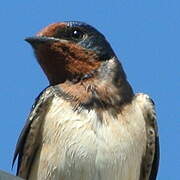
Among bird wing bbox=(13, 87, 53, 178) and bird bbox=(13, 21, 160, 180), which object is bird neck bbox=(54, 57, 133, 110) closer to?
bird bbox=(13, 21, 160, 180)

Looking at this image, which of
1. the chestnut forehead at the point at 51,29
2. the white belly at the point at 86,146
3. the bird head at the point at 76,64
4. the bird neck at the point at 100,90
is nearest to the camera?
the white belly at the point at 86,146

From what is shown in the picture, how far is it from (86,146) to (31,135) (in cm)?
36

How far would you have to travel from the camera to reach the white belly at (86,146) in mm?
2965

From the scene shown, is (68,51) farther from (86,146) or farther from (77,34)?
(86,146)

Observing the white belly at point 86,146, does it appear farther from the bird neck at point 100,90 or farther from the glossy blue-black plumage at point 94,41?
the glossy blue-black plumage at point 94,41

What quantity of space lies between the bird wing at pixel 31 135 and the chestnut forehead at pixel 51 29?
0.40 metres

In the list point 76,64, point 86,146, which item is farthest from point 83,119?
point 76,64

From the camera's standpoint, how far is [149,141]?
3350mm

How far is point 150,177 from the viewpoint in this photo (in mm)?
3412

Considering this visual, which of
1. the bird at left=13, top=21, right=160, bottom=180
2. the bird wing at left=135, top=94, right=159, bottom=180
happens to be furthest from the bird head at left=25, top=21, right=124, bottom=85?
the bird wing at left=135, top=94, right=159, bottom=180

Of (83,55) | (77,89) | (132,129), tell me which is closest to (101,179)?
(132,129)

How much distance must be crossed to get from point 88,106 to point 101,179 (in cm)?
39

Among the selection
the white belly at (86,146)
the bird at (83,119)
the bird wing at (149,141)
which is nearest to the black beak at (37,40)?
the bird at (83,119)

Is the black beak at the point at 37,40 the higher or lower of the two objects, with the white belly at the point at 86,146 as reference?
higher
